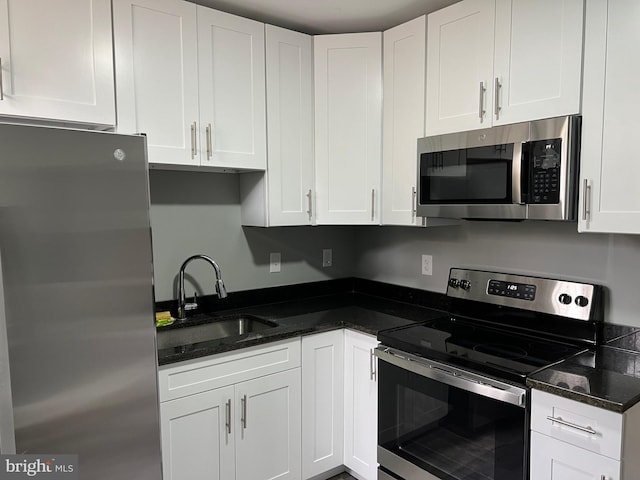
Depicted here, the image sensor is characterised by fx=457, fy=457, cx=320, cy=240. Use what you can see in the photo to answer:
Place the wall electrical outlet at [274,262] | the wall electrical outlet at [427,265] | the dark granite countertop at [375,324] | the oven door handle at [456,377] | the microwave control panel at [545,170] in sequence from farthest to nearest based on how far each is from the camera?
the wall electrical outlet at [274,262], the wall electrical outlet at [427,265], the microwave control panel at [545,170], the oven door handle at [456,377], the dark granite countertop at [375,324]

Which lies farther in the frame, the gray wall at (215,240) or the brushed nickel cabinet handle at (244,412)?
the gray wall at (215,240)

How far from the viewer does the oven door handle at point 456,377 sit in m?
1.56

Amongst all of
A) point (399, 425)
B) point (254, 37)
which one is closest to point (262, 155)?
point (254, 37)

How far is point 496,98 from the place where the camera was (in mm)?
1870

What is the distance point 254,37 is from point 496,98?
3.87ft

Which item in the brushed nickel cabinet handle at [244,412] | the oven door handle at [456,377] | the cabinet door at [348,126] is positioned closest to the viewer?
the oven door handle at [456,377]

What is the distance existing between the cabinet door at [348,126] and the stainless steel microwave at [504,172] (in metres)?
0.33

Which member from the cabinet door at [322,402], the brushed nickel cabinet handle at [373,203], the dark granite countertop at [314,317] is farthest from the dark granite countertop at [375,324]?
the brushed nickel cabinet handle at [373,203]

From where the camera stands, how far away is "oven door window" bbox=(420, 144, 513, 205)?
184 cm

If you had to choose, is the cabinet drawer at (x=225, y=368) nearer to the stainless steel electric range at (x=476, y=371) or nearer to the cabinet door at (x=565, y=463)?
the stainless steel electric range at (x=476, y=371)

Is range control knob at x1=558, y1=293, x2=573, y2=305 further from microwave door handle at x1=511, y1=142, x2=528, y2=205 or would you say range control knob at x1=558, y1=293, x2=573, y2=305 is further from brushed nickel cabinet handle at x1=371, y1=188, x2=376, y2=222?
brushed nickel cabinet handle at x1=371, y1=188, x2=376, y2=222

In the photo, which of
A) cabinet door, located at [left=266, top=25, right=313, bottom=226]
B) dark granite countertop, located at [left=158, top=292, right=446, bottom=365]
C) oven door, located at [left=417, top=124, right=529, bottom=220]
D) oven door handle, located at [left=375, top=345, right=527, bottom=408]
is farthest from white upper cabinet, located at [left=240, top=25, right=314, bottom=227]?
oven door handle, located at [left=375, top=345, right=527, bottom=408]

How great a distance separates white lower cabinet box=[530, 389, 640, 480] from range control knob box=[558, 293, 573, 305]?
1.87 feet

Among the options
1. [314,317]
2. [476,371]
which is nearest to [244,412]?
[314,317]
